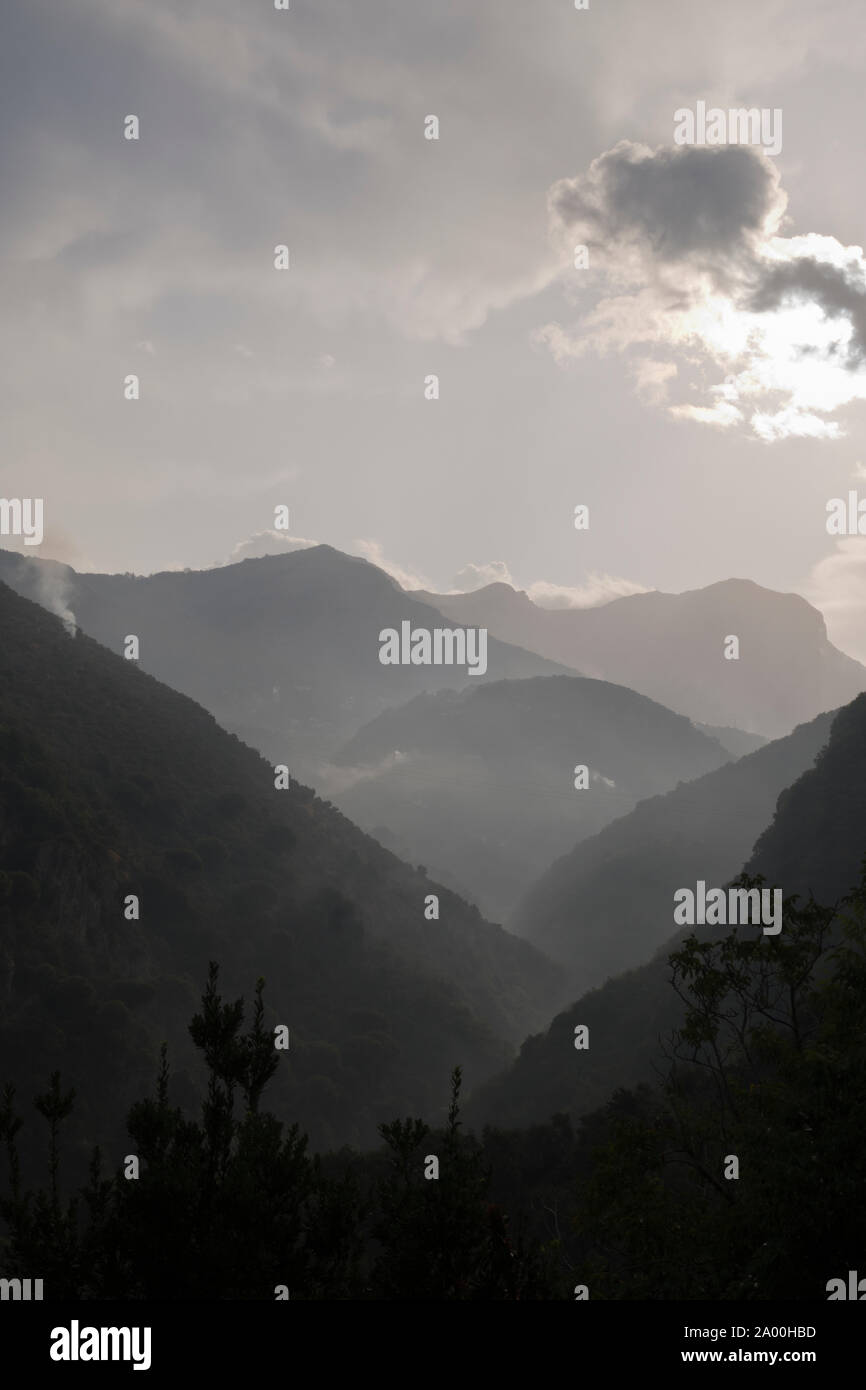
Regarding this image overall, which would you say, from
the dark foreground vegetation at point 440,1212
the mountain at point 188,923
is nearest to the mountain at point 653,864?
the mountain at point 188,923

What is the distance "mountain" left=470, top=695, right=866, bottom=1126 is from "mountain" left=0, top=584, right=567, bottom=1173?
51.4 ft

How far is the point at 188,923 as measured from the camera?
320 ft

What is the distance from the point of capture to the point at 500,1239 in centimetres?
1373

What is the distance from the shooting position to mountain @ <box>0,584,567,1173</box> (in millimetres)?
78000

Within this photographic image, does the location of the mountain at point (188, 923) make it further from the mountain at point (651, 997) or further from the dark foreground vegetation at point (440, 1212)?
the dark foreground vegetation at point (440, 1212)

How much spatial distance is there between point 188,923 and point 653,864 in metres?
101

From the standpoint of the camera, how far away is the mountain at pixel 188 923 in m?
78.0

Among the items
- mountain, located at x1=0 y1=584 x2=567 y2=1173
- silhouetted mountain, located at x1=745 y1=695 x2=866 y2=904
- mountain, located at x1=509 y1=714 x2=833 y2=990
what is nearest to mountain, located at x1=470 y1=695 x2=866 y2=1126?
silhouetted mountain, located at x1=745 y1=695 x2=866 y2=904

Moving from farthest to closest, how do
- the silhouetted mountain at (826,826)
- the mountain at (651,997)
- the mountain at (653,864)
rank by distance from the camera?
the mountain at (653,864)
the silhouetted mountain at (826,826)
the mountain at (651,997)

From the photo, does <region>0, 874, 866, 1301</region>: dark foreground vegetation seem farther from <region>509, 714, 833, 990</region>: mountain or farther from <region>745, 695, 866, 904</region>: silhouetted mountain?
<region>509, 714, 833, 990</region>: mountain

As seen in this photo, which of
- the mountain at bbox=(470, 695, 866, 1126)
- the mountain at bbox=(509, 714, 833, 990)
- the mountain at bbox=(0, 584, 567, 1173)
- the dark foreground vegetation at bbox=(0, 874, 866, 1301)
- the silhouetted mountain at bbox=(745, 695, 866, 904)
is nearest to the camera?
the dark foreground vegetation at bbox=(0, 874, 866, 1301)

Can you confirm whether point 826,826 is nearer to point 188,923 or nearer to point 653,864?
point 188,923

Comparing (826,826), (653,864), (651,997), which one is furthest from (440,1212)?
(653,864)

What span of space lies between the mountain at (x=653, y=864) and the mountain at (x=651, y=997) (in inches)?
1990
